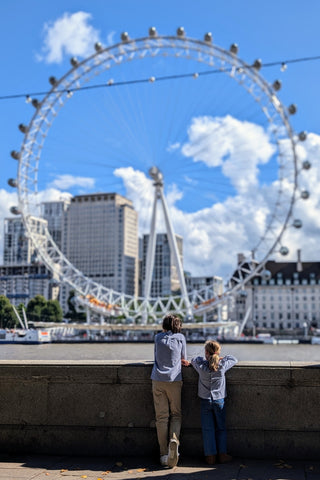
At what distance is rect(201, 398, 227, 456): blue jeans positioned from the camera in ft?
23.7

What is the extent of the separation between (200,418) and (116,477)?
1401 millimetres

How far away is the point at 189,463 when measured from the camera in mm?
7254

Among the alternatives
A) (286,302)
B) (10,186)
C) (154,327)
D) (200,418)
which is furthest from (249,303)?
Answer: (200,418)

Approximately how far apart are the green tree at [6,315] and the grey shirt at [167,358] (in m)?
95.9

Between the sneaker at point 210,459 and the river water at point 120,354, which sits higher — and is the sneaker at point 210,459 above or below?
above

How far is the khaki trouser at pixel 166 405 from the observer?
731 centimetres

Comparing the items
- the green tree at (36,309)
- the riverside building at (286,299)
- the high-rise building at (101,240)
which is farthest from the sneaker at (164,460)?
the high-rise building at (101,240)

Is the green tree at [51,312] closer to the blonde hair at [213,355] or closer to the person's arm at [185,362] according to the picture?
the person's arm at [185,362]

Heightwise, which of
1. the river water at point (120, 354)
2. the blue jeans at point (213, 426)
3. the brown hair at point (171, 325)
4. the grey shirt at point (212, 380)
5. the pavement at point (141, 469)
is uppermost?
the brown hair at point (171, 325)

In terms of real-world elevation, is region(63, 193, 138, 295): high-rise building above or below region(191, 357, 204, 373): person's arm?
above

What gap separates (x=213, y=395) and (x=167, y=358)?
0.64m

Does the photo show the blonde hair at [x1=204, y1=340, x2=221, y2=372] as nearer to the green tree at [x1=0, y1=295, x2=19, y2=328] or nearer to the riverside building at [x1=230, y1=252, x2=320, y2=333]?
the green tree at [x1=0, y1=295, x2=19, y2=328]

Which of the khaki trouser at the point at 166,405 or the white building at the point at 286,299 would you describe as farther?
the white building at the point at 286,299

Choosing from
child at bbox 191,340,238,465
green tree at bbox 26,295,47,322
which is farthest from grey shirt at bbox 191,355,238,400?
green tree at bbox 26,295,47,322
